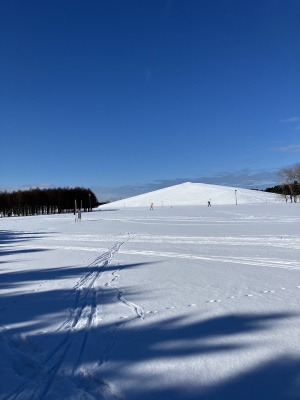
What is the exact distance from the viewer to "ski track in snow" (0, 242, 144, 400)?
9.64ft

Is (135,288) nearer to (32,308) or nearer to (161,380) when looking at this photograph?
(32,308)

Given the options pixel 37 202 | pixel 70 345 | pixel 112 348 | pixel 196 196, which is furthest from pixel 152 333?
pixel 196 196

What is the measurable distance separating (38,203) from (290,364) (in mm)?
87221

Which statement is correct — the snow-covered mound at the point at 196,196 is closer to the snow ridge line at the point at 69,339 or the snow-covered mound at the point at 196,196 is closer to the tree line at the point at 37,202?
the tree line at the point at 37,202

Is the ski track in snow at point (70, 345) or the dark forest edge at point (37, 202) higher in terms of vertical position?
the dark forest edge at point (37, 202)

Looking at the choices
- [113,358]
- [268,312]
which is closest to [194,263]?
[268,312]

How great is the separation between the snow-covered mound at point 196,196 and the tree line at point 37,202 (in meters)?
21.6

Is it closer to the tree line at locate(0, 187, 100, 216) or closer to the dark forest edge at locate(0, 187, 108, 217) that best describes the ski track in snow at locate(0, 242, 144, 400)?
the dark forest edge at locate(0, 187, 108, 217)

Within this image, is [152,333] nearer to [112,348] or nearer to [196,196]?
[112,348]

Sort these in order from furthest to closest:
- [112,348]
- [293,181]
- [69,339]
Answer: [293,181] < [69,339] < [112,348]

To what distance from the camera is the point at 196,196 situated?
367 ft

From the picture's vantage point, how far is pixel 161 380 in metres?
3.08

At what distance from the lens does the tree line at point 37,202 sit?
84.1m

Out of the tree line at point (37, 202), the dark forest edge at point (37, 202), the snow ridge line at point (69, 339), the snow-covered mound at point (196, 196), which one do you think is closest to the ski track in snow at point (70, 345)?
the snow ridge line at point (69, 339)
